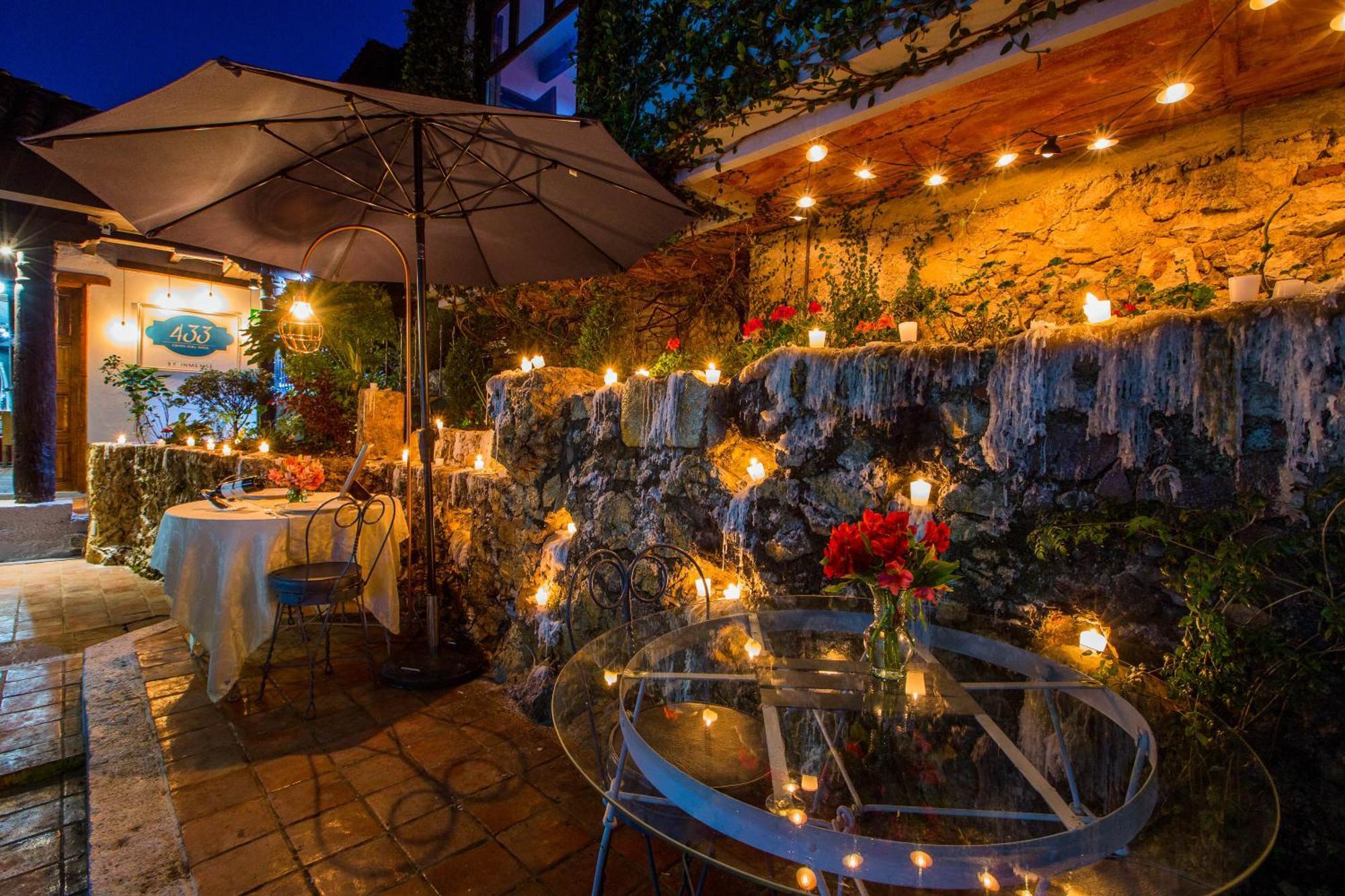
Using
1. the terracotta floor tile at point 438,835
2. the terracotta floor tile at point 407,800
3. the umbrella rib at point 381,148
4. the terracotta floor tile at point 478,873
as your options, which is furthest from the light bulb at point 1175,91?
the terracotta floor tile at point 407,800

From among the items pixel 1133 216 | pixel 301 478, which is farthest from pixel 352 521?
pixel 1133 216

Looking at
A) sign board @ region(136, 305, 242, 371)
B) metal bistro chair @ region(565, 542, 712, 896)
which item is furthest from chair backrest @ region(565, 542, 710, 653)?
sign board @ region(136, 305, 242, 371)

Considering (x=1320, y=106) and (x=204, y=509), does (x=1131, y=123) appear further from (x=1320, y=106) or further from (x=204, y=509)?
(x=204, y=509)

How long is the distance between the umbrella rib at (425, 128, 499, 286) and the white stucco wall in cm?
854

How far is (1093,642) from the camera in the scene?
2.21 m

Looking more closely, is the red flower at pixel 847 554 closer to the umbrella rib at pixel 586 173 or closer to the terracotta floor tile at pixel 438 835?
the terracotta floor tile at pixel 438 835

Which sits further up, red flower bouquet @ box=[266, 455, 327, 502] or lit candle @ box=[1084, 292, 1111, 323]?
lit candle @ box=[1084, 292, 1111, 323]

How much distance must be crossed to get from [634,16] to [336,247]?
3147 millimetres

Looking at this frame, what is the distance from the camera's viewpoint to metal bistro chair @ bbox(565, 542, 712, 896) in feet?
5.70

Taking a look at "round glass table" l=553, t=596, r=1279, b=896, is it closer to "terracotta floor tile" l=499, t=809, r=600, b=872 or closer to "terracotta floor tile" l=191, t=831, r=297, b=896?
"terracotta floor tile" l=499, t=809, r=600, b=872

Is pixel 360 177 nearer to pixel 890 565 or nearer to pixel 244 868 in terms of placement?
pixel 244 868

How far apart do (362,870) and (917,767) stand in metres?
2.06

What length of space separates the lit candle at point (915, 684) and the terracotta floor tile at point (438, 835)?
1798 mm

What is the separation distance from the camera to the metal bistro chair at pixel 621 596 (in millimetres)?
1736
